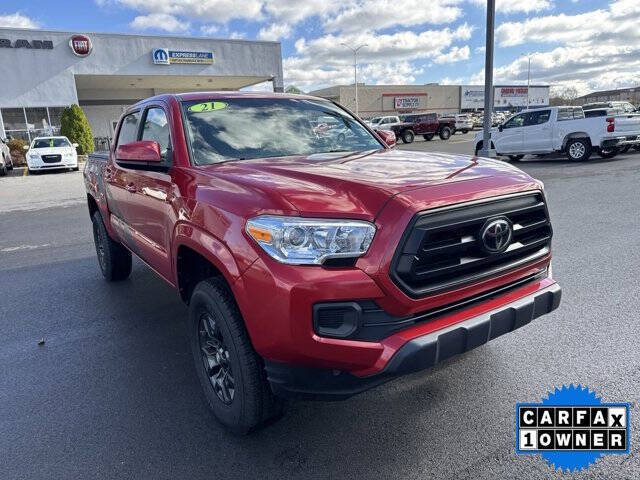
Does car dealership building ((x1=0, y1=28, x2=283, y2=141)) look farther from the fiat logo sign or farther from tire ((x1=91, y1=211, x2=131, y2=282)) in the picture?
tire ((x1=91, y1=211, x2=131, y2=282))

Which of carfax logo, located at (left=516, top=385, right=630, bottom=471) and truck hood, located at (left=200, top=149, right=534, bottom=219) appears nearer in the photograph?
truck hood, located at (left=200, top=149, right=534, bottom=219)

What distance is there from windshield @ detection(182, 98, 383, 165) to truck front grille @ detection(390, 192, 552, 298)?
1451mm

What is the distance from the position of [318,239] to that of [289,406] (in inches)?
50.8

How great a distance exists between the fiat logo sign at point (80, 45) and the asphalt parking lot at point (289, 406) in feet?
85.6

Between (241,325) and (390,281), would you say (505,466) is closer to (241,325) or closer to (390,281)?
(390,281)

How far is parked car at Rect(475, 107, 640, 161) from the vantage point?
14227mm

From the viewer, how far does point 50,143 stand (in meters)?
19.7

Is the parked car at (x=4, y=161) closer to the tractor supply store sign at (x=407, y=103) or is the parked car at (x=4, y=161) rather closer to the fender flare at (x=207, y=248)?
the fender flare at (x=207, y=248)

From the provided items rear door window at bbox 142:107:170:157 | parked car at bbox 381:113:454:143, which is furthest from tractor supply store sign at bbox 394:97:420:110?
rear door window at bbox 142:107:170:157

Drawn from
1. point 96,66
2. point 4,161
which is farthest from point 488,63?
point 96,66

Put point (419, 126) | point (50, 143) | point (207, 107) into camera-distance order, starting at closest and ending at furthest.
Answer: point (207, 107) → point (50, 143) → point (419, 126)

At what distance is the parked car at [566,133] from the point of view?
1423 cm

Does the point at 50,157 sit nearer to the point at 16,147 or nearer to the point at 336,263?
the point at 16,147

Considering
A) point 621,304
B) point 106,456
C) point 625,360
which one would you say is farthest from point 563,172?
point 106,456
